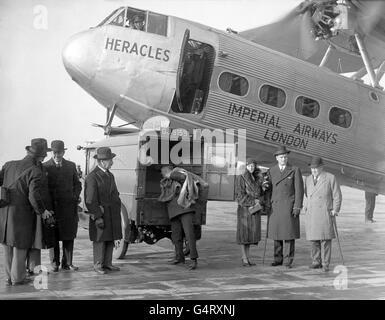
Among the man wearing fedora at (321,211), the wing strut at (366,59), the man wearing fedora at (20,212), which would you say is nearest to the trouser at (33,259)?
the man wearing fedora at (20,212)

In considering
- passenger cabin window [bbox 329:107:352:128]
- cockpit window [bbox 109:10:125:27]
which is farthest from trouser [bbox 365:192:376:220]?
cockpit window [bbox 109:10:125:27]

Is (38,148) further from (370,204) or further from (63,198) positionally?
(370,204)

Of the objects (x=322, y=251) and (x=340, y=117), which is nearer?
(x=322, y=251)

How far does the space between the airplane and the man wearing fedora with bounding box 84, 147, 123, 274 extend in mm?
2984

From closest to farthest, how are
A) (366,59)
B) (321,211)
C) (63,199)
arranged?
(63,199) → (321,211) → (366,59)

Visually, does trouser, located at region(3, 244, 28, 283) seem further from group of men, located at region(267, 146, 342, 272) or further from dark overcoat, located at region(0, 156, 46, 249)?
group of men, located at region(267, 146, 342, 272)

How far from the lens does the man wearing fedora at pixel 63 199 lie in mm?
8031

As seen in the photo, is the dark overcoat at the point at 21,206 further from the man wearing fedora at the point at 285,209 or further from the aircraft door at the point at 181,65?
the aircraft door at the point at 181,65

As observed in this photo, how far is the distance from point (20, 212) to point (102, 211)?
1.29 meters

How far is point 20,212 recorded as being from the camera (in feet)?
22.7

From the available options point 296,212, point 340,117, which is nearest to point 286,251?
point 296,212

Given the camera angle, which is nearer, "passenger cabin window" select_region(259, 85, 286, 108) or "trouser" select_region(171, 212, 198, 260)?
"trouser" select_region(171, 212, 198, 260)

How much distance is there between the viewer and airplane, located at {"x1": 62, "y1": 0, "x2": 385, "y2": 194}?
34.3ft
